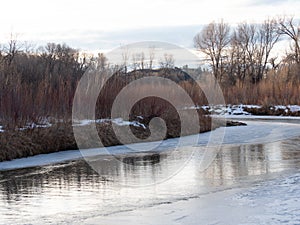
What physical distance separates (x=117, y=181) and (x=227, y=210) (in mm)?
3581

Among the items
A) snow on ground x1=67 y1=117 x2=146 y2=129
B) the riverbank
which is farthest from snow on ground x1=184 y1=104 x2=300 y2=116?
the riverbank

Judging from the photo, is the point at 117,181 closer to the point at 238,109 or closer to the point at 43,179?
the point at 43,179

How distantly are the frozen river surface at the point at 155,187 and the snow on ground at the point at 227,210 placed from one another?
0.01 m

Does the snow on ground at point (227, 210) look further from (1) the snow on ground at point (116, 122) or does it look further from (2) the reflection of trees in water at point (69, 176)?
(1) the snow on ground at point (116, 122)

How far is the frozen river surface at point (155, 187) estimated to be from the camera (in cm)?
723

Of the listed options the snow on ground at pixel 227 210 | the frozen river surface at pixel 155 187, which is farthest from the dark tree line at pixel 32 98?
the snow on ground at pixel 227 210

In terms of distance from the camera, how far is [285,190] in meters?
8.71

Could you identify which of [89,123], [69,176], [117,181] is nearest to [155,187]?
[117,181]

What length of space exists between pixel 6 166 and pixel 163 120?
956 centimetres

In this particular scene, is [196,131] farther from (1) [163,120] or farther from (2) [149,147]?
(2) [149,147]

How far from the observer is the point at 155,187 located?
9695mm

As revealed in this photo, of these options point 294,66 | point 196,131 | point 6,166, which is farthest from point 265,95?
point 6,166

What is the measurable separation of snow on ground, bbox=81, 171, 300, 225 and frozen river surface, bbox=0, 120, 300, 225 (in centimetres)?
1

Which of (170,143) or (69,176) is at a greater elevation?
(170,143)
